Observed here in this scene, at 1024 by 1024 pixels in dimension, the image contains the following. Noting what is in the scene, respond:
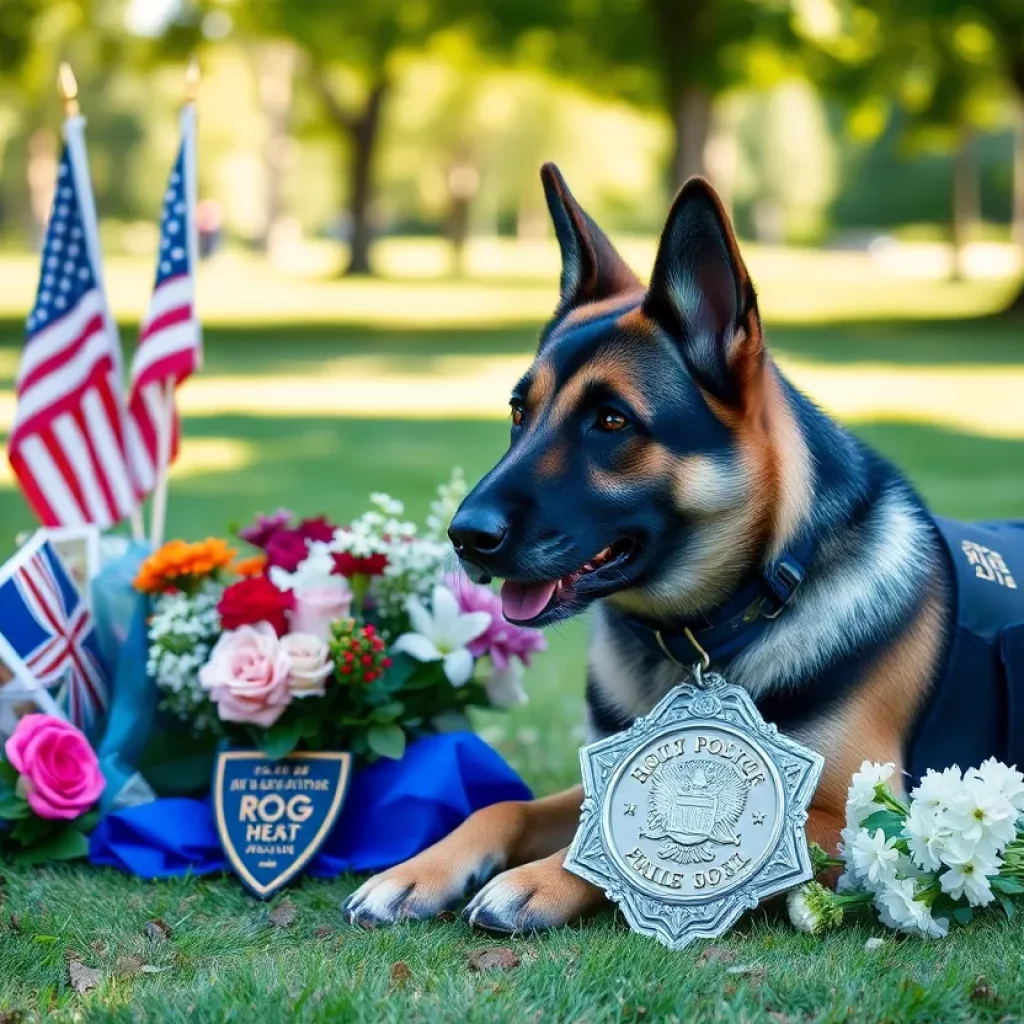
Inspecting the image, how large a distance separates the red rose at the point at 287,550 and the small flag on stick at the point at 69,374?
1.24 metres

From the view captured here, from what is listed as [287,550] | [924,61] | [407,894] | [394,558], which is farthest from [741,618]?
[924,61]

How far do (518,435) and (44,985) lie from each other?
1.85m

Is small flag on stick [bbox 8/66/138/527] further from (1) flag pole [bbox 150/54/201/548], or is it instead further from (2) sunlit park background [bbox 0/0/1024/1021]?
(2) sunlit park background [bbox 0/0/1024/1021]

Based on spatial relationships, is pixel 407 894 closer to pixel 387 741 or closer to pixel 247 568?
pixel 387 741

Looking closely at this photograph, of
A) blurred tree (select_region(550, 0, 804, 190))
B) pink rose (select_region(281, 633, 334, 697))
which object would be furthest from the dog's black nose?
blurred tree (select_region(550, 0, 804, 190))

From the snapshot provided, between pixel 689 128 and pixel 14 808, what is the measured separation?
86.1 ft

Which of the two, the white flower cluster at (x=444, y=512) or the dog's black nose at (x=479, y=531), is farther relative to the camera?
the white flower cluster at (x=444, y=512)

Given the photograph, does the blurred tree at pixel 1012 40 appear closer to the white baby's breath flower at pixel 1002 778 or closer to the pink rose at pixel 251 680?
the pink rose at pixel 251 680

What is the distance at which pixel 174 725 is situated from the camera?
5.21m

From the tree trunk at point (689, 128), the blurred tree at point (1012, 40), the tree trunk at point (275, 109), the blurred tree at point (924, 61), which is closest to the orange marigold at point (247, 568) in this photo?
the tree trunk at point (689, 128)

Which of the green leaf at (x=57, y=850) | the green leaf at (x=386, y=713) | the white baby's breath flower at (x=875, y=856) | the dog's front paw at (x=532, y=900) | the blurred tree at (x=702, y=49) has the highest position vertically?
the blurred tree at (x=702, y=49)

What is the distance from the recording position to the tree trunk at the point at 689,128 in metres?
28.9

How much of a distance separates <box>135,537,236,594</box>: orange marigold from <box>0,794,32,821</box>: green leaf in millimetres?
840

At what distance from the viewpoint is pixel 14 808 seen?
185 inches
